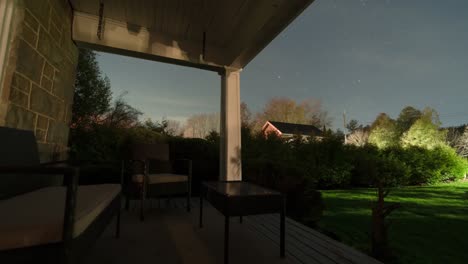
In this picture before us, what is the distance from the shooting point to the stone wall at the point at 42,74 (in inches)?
63.2

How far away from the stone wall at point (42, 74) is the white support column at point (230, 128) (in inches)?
84.2

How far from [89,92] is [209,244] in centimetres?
548

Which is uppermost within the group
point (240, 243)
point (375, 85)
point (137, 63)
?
point (375, 85)

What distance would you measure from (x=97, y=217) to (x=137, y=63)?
19.6 ft

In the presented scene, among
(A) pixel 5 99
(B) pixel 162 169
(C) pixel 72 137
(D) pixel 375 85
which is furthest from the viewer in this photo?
(D) pixel 375 85

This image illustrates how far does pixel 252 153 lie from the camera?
501cm

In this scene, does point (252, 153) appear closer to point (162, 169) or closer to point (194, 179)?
point (194, 179)

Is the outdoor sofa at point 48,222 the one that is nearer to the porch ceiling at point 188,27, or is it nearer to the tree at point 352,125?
the porch ceiling at point 188,27

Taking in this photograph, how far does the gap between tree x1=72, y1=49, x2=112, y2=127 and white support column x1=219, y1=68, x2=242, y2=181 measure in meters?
3.57

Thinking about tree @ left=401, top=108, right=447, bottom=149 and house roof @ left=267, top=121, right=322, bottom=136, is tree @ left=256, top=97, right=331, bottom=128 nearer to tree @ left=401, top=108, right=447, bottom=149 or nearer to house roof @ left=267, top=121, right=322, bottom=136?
house roof @ left=267, top=121, right=322, bottom=136

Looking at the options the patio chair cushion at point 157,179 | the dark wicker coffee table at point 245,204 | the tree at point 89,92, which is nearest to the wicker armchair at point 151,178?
the patio chair cushion at point 157,179

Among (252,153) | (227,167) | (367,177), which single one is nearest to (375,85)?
(367,177)

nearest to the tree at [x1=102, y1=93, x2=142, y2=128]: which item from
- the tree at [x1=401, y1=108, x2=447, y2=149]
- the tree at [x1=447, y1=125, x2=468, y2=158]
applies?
the tree at [x1=401, y1=108, x2=447, y2=149]

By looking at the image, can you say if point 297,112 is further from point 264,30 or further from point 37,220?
point 37,220
